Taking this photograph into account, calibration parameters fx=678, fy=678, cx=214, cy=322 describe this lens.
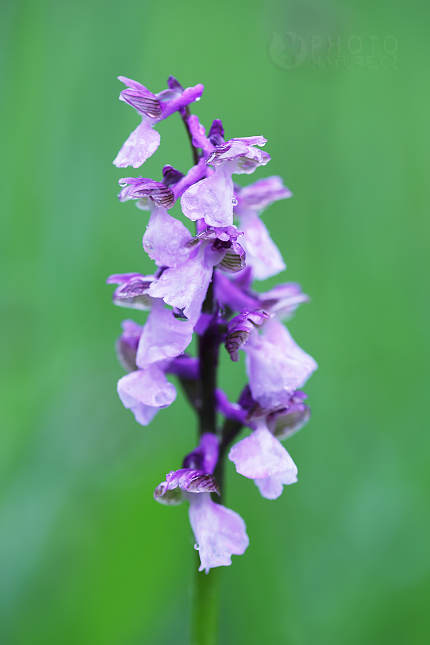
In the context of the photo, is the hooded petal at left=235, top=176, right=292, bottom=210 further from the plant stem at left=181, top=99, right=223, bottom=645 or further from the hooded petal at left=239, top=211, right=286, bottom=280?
the plant stem at left=181, top=99, right=223, bottom=645

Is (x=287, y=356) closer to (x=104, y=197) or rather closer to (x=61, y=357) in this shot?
(x=61, y=357)

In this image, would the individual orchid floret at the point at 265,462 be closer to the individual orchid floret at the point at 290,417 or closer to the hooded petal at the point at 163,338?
the individual orchid floret at the point at 290,417

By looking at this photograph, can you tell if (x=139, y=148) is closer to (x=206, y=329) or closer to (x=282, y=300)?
(x=206, y=329)

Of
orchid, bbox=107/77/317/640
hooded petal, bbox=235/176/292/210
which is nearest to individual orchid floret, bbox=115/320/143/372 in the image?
orchid, bbox=107/77/317/640

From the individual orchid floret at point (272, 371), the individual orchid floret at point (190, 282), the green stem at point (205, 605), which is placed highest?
the individual orchid floret at point (190, 282)

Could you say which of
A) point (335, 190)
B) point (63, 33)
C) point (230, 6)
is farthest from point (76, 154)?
point (230, 6)

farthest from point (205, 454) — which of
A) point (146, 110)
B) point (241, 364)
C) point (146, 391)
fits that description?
point (241, 364)

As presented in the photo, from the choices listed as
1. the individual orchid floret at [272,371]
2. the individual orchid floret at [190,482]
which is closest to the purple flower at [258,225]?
the individual orchid floret at [272,371]
